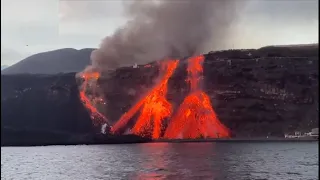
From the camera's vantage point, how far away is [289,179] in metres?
61.1

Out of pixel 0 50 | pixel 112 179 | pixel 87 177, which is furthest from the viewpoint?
pixel 87 177

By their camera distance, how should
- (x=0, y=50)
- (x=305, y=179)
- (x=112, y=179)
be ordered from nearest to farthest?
(x=0, y=50)
(x=305, y=179)
(x=112, y=179)

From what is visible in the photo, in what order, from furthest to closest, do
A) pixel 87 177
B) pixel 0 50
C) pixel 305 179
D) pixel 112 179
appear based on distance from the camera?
pixel 87 177 → pixel 112 179 → pixel 305 179 → pixel 0 50

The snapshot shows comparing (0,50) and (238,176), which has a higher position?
(0,50)

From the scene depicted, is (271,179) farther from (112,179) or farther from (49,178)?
(49,178)

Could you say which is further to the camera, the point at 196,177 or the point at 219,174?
the point at 219,174

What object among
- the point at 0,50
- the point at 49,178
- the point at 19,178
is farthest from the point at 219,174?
the point at 0,50

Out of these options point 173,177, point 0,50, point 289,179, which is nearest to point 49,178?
point 173,177

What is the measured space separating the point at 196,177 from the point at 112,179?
12850 mm

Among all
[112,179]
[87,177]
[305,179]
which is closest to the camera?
[305,179]

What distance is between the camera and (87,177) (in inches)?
2761

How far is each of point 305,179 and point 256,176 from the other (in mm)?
7120

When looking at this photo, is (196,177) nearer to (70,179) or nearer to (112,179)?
(112,179)

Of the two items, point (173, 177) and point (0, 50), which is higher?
point (0, 50)
